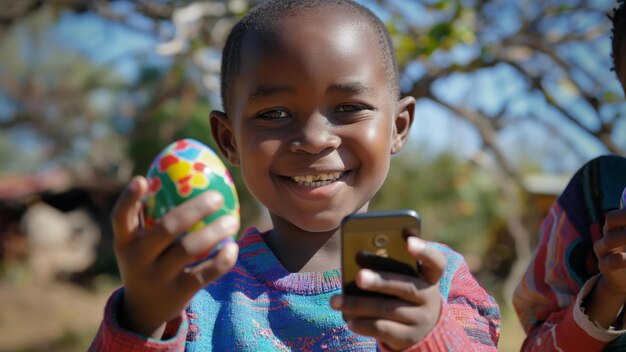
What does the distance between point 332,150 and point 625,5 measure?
114 centimetres

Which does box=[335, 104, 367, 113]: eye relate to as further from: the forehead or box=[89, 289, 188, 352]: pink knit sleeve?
box=[89, 289, 188, 352]: pink knit sleeve

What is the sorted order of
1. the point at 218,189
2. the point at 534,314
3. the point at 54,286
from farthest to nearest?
the point at 54,286
the point at 534,314
the point at 218,189

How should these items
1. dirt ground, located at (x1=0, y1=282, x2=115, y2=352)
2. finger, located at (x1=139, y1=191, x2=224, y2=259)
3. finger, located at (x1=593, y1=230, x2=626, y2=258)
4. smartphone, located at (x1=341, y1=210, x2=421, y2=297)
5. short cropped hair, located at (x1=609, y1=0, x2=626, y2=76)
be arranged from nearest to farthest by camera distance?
1. finger, located at (x1=139, y1=191, x2=224, y2=259)
2. smartphone, located at (x1=341, y1=210, x2=421, y2=297)
3. finger, located at (x1=593, y1=230, x2=626, y2=258)
4. short cropped hair, located at (x1=609, y1=0, x2=626, y2=76)
5. dirt ground, located at (x1=0, y1=282, x2=115, y2=352)

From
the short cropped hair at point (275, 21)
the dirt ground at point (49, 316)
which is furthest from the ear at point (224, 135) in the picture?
the dirt ground at point (49, 316)

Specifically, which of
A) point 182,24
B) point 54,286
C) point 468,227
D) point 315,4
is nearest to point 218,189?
point 315,4

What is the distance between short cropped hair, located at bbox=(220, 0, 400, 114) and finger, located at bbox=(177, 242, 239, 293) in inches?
29.4

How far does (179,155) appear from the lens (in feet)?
4.60

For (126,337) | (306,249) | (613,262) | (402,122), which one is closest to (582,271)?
(613,262)

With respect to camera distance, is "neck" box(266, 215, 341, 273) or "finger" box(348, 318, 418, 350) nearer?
"finger" box(348, 318, 418, 350)

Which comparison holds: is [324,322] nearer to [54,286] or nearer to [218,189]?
[218,189]

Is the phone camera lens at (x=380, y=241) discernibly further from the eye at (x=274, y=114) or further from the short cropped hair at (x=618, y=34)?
the short cropped hair at (x=618, y=34)

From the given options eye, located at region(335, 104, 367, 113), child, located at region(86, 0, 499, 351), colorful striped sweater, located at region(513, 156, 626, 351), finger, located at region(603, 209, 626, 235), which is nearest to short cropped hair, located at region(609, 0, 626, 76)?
colorful striped sweater, located at region(513, 156, 626, 351)

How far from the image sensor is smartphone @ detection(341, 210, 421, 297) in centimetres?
132

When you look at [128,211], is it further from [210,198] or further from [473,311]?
[473,311]
